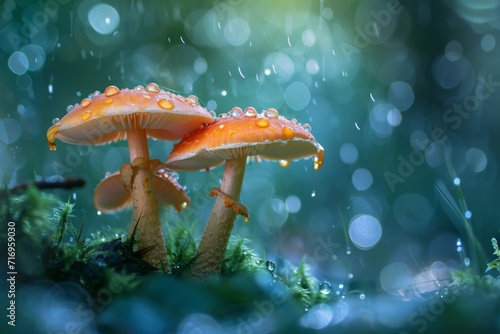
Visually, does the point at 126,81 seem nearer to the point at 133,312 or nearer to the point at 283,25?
Answer: the point at 283,25

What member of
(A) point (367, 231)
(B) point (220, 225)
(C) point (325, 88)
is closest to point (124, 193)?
(B) point (220, 225)

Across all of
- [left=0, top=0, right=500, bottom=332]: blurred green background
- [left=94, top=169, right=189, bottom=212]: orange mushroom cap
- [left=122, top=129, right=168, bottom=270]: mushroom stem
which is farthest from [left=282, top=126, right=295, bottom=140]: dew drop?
[left=0, top=0, right=500, bottom=332]: blurred green background

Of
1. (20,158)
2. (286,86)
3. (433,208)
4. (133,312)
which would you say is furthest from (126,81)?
(133,312)

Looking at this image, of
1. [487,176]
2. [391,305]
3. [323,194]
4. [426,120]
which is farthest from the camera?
[323,194]

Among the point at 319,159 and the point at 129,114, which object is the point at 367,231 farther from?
the point at 129,114

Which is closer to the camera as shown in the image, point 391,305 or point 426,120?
point 391,305

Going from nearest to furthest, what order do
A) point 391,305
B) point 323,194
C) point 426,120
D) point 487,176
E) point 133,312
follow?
point 133,312, point 391,305, point 487,176, point 426,120, point 323,194
